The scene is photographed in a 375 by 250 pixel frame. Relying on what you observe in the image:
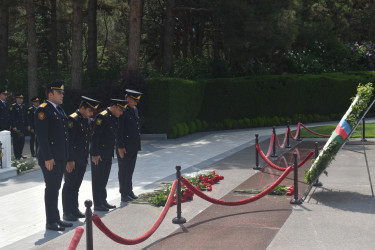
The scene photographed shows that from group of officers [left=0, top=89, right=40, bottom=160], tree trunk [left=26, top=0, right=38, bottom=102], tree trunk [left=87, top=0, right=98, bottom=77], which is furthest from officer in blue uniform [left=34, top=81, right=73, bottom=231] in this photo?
tree trunk [left=87, top=0, right=98, bottom=77]

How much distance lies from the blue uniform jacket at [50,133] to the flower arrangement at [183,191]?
227 cm

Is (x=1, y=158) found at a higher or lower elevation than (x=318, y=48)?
lower

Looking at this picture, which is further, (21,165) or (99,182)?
(21,165)

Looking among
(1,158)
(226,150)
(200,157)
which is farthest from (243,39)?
(1,158)

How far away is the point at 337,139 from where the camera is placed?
1095cm

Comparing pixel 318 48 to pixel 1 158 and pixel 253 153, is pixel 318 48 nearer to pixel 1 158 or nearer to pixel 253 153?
pixel 253 153

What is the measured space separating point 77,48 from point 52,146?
1635cm

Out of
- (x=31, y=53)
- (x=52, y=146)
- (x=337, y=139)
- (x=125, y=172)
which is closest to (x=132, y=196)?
(x=125, y=172)

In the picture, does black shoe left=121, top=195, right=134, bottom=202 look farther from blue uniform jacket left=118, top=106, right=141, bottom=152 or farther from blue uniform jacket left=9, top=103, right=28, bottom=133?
blue uniform jacket left=9, top=103, right=28, bottom=133

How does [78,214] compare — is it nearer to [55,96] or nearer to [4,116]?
[55,96]

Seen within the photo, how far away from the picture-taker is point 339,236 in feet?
26.2

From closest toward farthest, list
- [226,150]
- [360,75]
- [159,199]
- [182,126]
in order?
[159,199], [226,150], [182,126], [360,75]

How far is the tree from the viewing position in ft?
78.9

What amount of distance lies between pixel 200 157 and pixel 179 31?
68.5 ft
